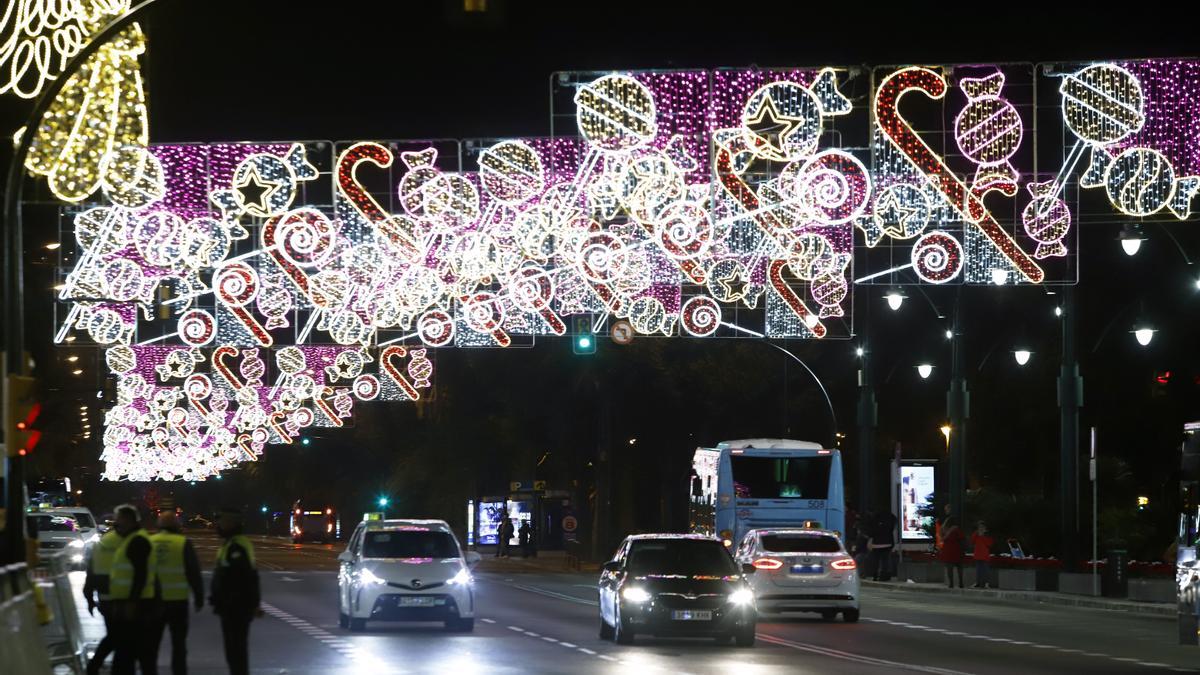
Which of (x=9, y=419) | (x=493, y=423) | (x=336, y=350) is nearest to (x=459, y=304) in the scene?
(x=336, y=350)

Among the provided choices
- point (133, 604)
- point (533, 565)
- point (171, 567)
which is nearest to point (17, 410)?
point (171, 567)

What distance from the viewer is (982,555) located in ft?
157

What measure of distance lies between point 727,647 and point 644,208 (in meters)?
13.0

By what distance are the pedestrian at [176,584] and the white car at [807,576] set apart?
1631 centimetres

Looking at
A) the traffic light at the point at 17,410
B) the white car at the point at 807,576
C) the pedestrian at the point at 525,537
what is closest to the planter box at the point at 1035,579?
the white car at the point at 807,576

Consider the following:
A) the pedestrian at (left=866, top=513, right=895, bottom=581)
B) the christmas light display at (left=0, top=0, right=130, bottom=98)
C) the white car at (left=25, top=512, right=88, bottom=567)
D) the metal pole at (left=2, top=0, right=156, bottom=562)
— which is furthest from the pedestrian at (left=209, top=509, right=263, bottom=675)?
the pedestrian at (left=866, top=513, right=895, bottom=581)

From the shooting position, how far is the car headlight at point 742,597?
27625mm

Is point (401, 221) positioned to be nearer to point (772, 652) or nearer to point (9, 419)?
point (772, 652)

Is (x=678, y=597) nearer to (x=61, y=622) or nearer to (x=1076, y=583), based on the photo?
(x=61, y=622)

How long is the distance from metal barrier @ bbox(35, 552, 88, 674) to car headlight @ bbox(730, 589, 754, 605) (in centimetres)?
865

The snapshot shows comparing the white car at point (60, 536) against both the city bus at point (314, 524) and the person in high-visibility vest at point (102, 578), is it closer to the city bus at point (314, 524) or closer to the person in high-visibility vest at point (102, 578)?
the person in high-visibility vest at point (102, 578)

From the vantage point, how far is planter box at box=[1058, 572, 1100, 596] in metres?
43.4

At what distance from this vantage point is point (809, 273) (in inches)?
1617

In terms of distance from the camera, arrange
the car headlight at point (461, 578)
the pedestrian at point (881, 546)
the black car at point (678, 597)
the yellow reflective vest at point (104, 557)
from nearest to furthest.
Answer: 1. the yellow reflective vest at point (104, 557)
2. the black car at point (678, 597)
3. the car headlight at point (461, 578)
4. the pedestrian at point (881, 546)
